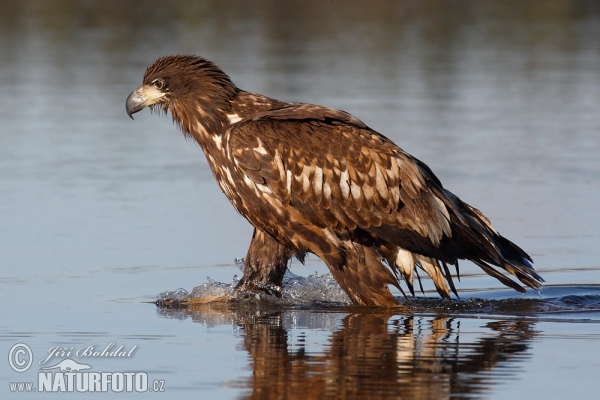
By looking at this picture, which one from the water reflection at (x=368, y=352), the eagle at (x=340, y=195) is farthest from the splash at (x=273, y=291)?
the eagle at (x=340, y=195)

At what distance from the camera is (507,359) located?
27.1ft

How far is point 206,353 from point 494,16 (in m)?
33.9

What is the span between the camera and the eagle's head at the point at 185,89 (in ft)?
33.2

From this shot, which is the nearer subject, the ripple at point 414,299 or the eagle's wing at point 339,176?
the eagle's wing at point 339,176

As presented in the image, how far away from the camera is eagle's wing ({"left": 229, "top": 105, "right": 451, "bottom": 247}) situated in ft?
31.6

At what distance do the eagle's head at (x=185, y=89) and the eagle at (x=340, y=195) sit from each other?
5cm

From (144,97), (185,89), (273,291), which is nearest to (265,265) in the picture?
(273,291)

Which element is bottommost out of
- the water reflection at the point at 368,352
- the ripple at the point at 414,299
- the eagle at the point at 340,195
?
the water reflection at the point at 368,352

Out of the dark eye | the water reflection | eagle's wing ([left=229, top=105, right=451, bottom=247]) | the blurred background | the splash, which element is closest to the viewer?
the water reflection

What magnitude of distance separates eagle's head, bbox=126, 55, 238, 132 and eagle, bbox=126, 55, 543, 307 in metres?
0.05

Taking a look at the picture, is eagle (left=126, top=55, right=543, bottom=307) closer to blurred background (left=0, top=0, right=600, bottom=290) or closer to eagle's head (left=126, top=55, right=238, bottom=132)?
eagle's head (left=126, top=55, right=238, bottom=132)

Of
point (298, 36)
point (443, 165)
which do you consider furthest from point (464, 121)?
point (298, 36)

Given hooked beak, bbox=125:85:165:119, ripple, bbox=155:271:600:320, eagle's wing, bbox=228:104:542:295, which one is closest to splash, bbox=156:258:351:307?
ripple, bbox=155:271:600:320

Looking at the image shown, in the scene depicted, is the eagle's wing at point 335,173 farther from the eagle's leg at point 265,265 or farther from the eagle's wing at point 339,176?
the eagle's leg at point 265,265
